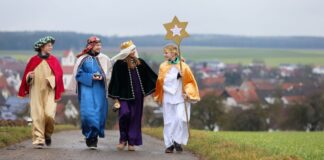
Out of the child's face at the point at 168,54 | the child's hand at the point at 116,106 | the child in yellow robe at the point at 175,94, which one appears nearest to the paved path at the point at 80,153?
the child in yellow robe at the point at 175,94

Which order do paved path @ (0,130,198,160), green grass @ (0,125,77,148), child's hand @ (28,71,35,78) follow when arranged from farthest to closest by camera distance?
green grass @ (0,125,77,148) < child's hand @ (28,71,35,78) < paved path @ (0,130,198,160)

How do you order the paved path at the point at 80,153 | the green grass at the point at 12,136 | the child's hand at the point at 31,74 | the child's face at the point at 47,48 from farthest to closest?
the green grass at the point at 12,136 → the child's face at the point at 47,48 → the child's hand at the point at 31,74 → the paved path at the point at 80,153

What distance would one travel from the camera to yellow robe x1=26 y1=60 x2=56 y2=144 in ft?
59.7

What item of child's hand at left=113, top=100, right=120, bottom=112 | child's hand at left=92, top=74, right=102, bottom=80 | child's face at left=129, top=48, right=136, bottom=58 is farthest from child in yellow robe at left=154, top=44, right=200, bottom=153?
child's hand at left=92, top=74, right=102, bottom=80

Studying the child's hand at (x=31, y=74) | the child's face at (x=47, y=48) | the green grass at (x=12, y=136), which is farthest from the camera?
the green grass at (x=12, y=136)

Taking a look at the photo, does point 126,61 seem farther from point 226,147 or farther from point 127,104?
point 226,147

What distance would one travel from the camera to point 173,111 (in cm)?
1819

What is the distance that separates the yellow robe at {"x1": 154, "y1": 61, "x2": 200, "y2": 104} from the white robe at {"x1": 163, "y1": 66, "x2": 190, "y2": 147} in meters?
0.09

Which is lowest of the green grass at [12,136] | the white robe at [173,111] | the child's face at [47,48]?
the green grass at [12,136]

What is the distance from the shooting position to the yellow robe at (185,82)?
1803 cm

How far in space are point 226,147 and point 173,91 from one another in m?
1.58

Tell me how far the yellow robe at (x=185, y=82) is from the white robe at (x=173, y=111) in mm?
91

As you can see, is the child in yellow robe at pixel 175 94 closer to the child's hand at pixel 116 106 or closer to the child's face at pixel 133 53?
the child's face at pixel 133 53

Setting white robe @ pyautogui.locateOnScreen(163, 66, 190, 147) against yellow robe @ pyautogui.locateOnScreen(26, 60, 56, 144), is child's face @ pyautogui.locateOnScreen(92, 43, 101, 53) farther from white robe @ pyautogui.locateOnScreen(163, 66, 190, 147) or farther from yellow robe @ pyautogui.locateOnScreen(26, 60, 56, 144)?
white robe @ pyautogui.locateOnScreen(163, 66, 190, 147)
